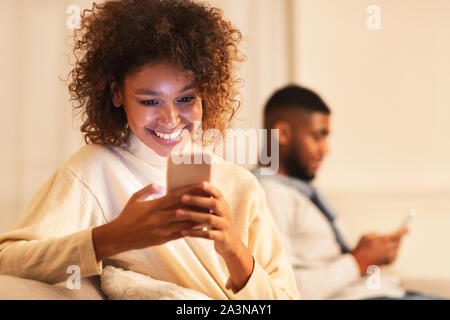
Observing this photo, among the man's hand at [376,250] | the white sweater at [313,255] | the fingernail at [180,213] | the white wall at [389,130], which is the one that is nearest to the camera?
the fingernail at [180,213]

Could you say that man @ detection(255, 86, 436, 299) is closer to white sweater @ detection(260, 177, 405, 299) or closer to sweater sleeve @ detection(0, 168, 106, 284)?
white sweater @ detection(260, 177, 405, 299)

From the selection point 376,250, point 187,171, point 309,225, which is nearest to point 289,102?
point 309,225

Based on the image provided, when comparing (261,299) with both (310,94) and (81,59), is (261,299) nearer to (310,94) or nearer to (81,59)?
(81,59)

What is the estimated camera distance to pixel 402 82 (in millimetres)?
2158

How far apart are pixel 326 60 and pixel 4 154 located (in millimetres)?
1295

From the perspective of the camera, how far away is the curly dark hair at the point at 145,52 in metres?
0.74

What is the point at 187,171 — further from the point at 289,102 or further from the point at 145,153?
the point at 289,102

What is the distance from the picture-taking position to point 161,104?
0.75 metres

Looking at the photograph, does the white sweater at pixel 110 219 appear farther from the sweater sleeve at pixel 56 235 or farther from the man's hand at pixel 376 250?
the man's hand at pixel 376 250

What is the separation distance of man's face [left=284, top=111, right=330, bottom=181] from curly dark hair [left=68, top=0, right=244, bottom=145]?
88 cm

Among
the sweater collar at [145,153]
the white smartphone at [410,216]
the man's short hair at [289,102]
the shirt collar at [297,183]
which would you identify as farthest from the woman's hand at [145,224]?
the white smartphone at [410,216]

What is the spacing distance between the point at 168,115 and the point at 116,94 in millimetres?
97

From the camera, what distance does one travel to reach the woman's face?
2.44 feet

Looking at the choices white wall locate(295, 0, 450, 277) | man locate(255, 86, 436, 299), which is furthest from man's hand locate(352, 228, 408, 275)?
white wall locate(295, 0, 450, 277)
